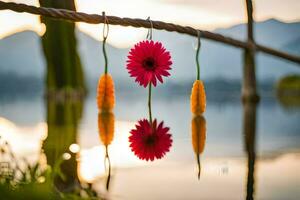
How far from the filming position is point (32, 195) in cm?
74

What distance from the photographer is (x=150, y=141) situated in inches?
76.1

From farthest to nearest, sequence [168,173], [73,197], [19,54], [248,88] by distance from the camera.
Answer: [19,54], [248,88], [168,173], [73,197]

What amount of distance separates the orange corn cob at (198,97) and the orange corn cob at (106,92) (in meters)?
0.26

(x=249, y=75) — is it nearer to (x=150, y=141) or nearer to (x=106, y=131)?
(x=106, y=131)

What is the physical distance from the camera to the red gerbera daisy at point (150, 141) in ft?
5.68

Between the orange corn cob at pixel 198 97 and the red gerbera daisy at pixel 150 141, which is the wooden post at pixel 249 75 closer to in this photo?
the red gerbera daisy at pixel 150 141

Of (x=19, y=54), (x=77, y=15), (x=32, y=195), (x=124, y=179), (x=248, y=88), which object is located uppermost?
(x=19, y=54)

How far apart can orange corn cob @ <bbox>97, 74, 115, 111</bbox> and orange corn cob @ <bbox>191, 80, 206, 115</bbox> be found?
0.26 m

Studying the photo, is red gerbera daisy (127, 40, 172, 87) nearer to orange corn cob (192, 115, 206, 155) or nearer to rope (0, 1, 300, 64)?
rope (0, 1, 300, 64)

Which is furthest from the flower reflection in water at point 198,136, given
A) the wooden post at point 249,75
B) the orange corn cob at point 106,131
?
the wooden post at point 249,75

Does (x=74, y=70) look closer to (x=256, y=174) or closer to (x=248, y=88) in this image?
(x=248, y=88)

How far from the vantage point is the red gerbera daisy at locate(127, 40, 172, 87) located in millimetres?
1887

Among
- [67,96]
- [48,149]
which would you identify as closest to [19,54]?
[67,96]

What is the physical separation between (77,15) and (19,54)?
12127cm
